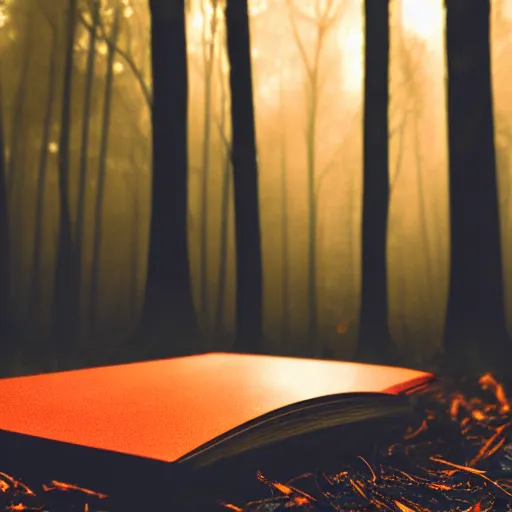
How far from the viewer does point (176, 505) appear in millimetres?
815

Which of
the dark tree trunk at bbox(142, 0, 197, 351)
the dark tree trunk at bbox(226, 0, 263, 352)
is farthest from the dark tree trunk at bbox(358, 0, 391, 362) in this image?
the dark tree trunk at bbox(142, 0, 197, 351)

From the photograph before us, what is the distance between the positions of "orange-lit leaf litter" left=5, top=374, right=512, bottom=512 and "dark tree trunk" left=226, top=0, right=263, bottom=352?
2.15m

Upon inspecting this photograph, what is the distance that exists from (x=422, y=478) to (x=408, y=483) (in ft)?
0.15

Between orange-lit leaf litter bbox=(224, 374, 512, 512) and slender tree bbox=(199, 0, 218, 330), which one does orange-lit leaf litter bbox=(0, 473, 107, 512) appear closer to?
orange-lit leaf litter bbox=(224, 374, 512, 512)

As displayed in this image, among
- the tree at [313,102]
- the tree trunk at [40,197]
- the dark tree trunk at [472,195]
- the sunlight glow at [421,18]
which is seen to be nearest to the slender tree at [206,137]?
the tree at [313,102]

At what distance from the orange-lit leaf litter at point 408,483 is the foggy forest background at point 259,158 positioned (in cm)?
331

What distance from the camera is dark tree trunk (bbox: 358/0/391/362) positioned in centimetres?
360

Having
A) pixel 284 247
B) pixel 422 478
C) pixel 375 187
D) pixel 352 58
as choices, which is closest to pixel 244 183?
pixel 375 187

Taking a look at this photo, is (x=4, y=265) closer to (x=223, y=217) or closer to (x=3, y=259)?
(x=3, y=259)

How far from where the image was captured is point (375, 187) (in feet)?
12.2

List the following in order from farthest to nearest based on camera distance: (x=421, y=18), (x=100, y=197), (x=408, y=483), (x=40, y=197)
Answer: (x=100, y=197), (x=40, y=197), (x=421, y=18), (x=408, y=483)

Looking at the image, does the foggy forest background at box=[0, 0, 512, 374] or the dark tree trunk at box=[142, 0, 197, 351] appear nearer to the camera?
the dark tree trunk at box=[142, 0, 197, 351]

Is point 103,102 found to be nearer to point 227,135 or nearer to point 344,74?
point 227,135

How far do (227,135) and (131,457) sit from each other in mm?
5402
